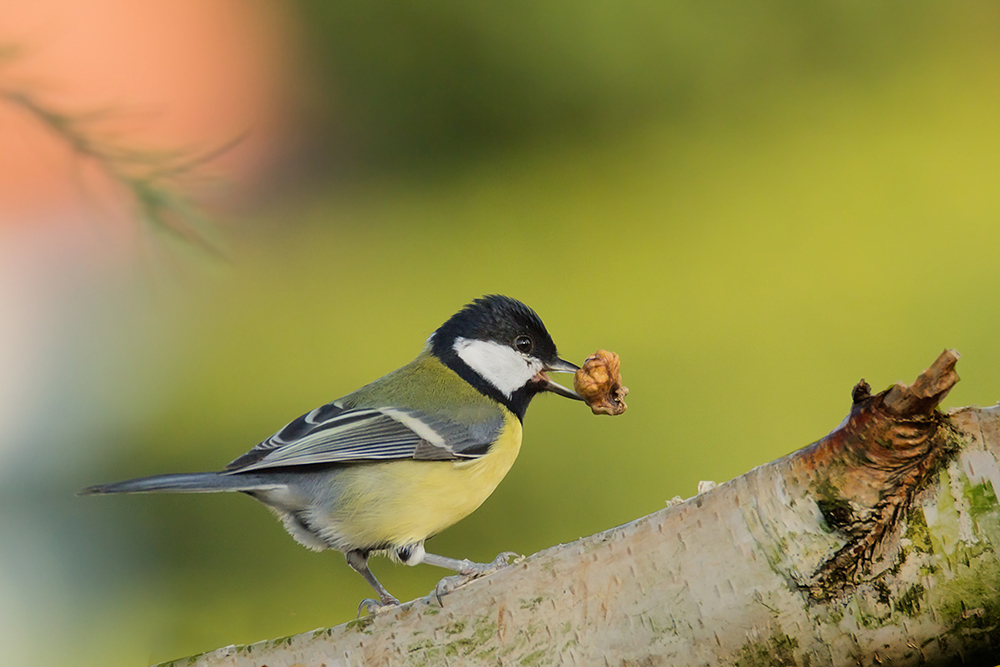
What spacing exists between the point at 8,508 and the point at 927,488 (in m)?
1.60

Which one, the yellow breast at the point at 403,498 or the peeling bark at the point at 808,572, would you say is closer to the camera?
the peeling bark at the point at 808,572

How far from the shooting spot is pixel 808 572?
1.81 feet

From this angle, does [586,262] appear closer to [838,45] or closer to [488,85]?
[488,85]

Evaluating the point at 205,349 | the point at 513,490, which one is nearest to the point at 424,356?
the point at 513,490

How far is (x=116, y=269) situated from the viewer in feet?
5.19

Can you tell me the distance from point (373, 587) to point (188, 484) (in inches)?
8.6

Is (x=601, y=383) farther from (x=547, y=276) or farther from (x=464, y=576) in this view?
(x=547, y=276)

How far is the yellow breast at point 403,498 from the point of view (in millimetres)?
817

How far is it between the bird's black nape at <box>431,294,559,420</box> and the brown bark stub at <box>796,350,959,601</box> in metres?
0.44

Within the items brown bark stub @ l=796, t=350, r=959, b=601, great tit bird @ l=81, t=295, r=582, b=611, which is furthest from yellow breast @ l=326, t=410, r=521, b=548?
brown bark stub @ l=796, t=350, r=959, b=601

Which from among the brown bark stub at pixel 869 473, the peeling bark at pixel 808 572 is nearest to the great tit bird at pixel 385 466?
the peeling bark at pixel 808 572

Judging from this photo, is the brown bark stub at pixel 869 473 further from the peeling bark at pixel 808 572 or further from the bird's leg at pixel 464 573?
the bird's leg at pixel 464 573

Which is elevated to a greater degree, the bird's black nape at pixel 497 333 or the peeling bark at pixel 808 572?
the bird's black nape at pixel 497 333

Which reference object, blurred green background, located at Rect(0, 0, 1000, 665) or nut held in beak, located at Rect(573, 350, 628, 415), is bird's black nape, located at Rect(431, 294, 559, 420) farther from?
blurred green background, located at Rect(0, 0, 1000, 665)
